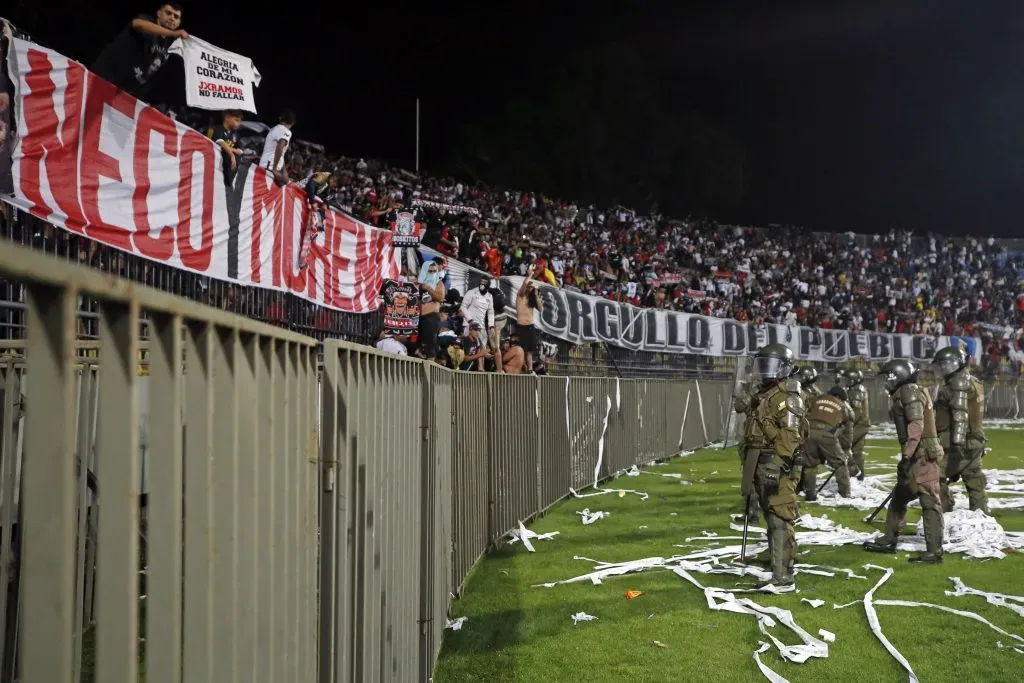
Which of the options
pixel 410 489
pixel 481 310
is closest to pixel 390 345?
pixel 481 310

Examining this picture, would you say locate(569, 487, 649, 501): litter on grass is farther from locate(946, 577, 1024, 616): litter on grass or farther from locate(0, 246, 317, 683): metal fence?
locate(0, 246, 317, 683): metal fence

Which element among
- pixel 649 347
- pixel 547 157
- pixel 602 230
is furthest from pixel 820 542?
pixel 547 157

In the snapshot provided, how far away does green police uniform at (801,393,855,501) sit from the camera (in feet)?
39.2

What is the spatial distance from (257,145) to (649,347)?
10.8 metres

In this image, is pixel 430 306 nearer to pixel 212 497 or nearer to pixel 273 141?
pixel 273 141

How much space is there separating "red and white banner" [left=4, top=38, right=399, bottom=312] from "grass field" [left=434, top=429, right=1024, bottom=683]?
3.25 m

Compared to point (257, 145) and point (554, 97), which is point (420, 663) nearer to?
point (257, 145)

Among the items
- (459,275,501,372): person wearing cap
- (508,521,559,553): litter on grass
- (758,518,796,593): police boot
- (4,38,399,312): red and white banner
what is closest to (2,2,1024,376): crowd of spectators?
(459,275,501,372): person wearing cap

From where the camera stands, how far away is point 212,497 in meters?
1.55

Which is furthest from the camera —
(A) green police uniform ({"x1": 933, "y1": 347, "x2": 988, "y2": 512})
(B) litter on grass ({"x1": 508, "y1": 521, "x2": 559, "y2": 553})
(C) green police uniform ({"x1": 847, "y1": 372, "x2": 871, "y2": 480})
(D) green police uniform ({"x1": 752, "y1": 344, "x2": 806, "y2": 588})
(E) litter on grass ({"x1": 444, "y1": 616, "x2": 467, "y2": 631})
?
(C) green police uniform ({"x1": 847, "y1": 372, "x2": 871, "y2": 480})

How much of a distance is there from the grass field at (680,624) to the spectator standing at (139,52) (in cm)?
431

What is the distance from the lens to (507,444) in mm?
8719

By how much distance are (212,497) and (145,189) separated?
214 inches

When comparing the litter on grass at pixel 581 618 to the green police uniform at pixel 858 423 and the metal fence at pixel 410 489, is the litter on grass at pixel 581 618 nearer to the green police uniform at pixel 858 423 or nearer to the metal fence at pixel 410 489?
the metal fence at pixel 410 489
